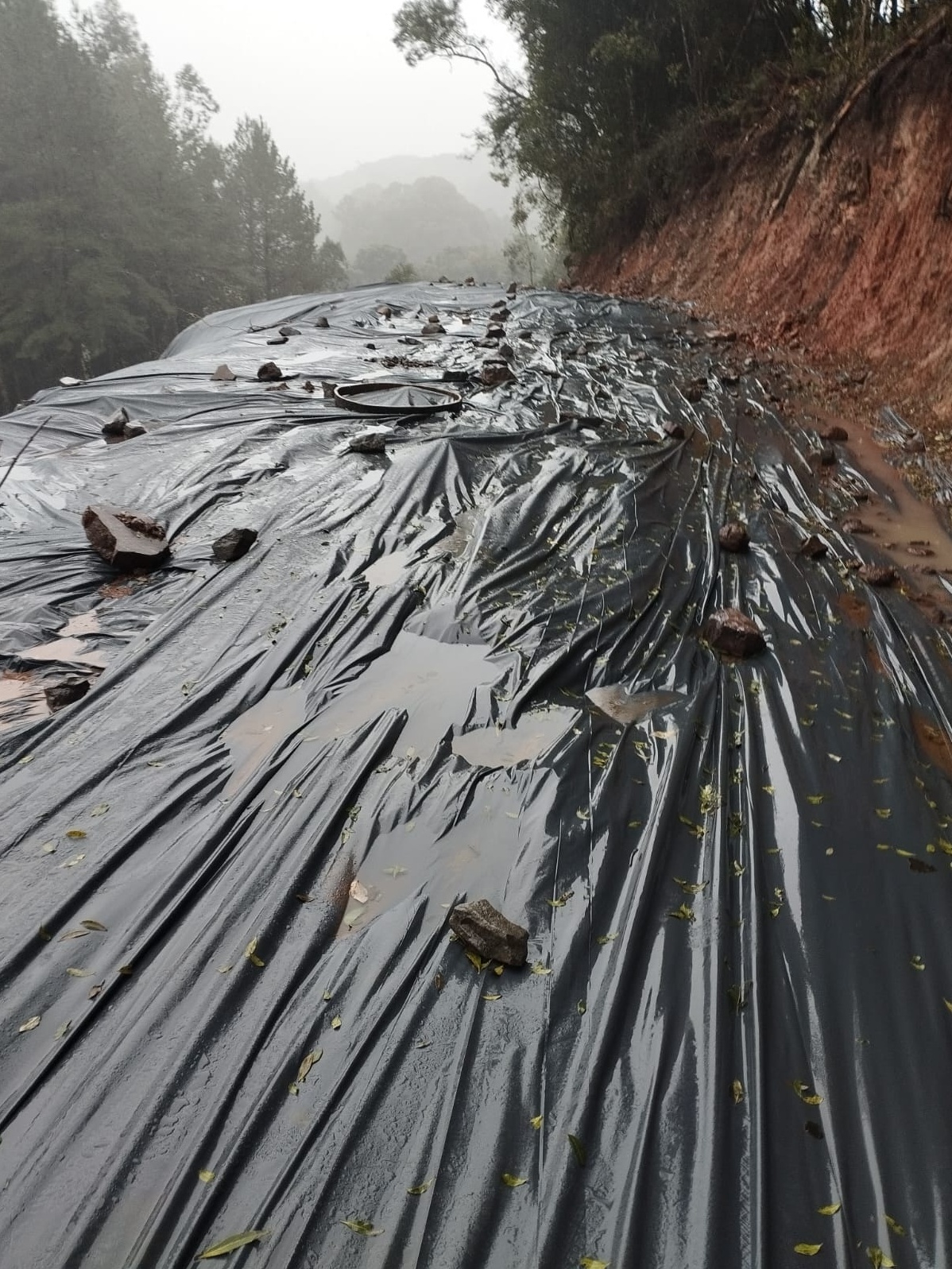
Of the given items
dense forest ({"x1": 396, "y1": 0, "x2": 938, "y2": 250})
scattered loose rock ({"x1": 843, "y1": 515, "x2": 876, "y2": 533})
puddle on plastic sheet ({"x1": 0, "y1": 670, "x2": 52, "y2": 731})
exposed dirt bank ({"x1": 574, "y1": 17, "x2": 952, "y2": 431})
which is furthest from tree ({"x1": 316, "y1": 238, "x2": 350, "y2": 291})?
puddle on plastic sheet ({"x1": 0, "y1": 670, "x2": 52, "y2": 731})

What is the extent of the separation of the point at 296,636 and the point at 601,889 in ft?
5.01

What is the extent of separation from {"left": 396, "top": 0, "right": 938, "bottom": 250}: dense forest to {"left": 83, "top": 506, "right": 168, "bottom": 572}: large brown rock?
7.70 meters

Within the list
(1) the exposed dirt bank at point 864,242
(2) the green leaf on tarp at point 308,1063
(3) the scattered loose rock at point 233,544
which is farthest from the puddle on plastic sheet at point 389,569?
(1) the exposed dirt bank at point 864,242

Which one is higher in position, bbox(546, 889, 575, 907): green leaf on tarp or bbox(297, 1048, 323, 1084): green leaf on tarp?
bbox(546, 889, 575, 907): green leaf on tarp

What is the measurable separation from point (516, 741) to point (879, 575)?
1.87m

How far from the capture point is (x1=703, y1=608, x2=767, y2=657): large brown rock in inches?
98.3

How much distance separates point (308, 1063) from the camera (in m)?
1.32

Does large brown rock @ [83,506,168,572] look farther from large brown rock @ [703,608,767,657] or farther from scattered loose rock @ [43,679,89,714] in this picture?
large brown rock @ [703,608,767,657]

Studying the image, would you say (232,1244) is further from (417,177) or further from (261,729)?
(417,177)

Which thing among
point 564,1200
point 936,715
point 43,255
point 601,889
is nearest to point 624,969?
point 601,889

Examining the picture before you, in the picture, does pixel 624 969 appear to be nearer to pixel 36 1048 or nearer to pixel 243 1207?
pixel 243 1207

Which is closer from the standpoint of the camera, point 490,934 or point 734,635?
point 490,934

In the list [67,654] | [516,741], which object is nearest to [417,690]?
[516,741]

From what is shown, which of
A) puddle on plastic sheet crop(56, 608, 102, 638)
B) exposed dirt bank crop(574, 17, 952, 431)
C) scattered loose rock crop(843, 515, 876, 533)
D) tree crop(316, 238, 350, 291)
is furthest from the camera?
tree crop(316, 238, 350, 291)
